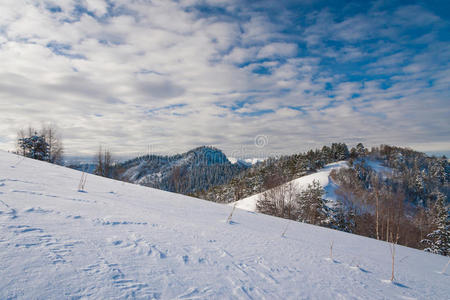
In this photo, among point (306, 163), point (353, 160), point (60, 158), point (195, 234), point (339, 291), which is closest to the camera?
point (339, 291)

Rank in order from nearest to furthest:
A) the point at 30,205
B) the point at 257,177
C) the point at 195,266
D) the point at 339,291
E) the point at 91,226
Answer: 1. the point at 195,266
2. the point at 339,291
3. the point at 91,226
4. the point at 30,205
5. the point at 257,177

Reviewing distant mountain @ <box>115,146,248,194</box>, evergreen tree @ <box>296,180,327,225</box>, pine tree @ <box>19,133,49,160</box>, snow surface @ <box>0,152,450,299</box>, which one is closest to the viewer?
snow surface @ <box>0,152,450,299</box>

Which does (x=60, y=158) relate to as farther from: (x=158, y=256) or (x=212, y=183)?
(x=212, y=183)

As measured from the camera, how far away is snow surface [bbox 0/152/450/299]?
1.18 metres

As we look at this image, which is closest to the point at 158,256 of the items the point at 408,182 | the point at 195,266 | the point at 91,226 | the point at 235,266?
the point at 195,266

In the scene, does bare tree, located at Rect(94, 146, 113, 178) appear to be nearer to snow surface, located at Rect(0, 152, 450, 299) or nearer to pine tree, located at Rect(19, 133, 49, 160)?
pine tree, located at Rect(19, 133, 49, 160)

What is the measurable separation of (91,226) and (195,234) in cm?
113

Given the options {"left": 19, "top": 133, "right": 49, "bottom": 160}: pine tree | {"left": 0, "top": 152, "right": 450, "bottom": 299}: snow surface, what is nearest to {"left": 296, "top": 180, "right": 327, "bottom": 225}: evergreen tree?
{"left": 0, "top": 152, "right": 450, "bottom": 299}: snow surface

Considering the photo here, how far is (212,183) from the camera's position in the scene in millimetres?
103125

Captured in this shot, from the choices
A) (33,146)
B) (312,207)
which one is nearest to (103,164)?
(33,146)

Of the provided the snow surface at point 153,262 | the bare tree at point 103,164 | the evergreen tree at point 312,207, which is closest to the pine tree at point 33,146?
the bare tree at point 103,164

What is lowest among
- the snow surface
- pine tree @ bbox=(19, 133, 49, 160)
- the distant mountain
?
the distant mountain

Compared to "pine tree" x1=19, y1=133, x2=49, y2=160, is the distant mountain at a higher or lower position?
lower

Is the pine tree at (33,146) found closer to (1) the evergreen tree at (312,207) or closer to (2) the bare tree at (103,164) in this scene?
(2) the bare tree at (103,164)
